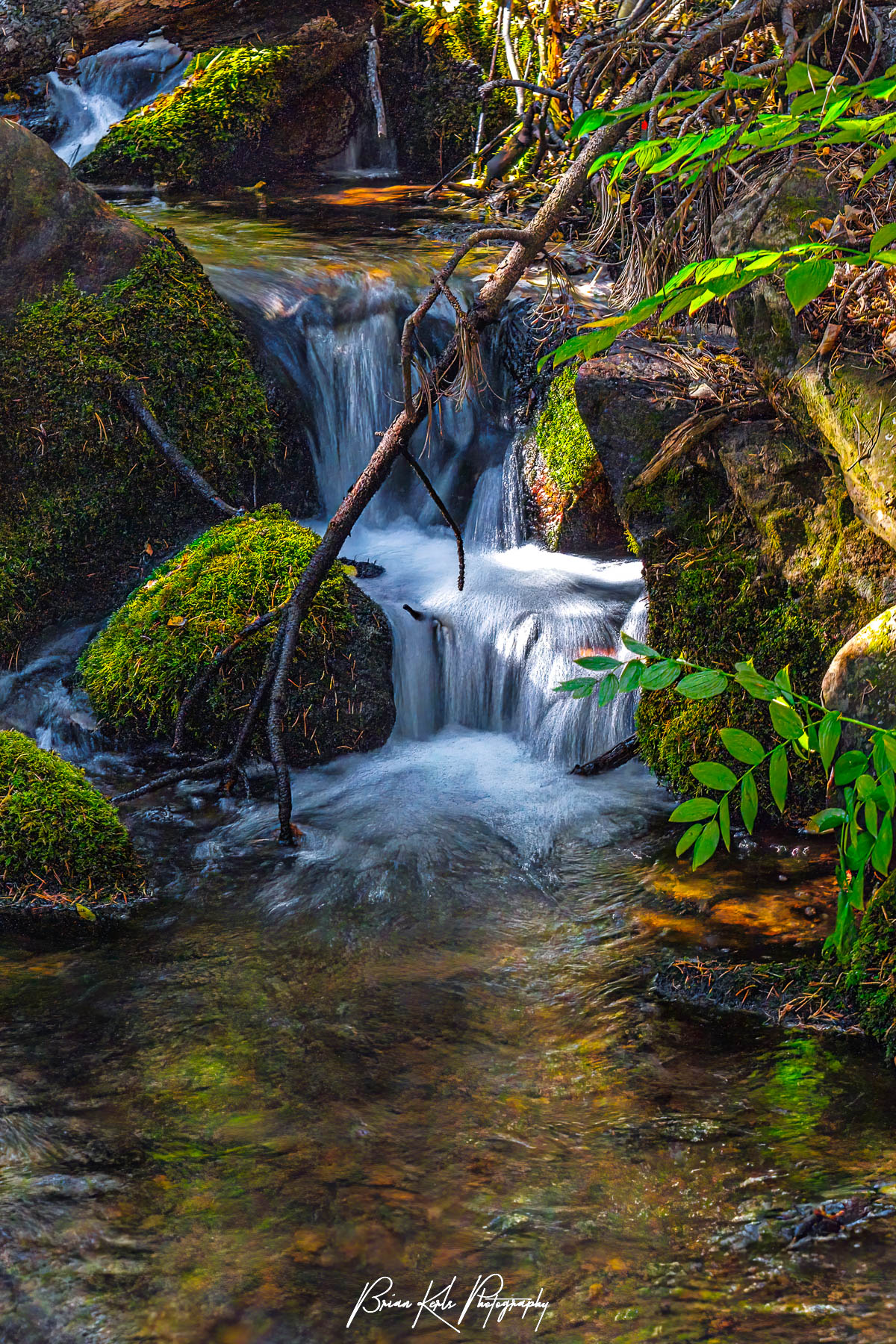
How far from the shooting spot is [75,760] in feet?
18.6

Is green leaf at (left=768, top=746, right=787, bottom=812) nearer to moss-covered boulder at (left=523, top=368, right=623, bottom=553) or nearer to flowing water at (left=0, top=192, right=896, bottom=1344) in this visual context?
flowing water at (left=0, top=192, right=896, bottom=1344)

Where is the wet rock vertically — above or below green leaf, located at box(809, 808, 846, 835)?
below

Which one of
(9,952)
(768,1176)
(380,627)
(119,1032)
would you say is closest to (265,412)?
(380,627)

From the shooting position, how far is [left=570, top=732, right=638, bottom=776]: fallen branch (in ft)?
17.0

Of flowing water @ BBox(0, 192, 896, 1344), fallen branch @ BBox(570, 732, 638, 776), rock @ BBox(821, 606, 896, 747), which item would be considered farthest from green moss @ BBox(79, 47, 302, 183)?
rock @ BBox(821, 606, 896, 747)

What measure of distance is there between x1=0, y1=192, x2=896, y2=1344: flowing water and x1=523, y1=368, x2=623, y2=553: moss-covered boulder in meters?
0.74

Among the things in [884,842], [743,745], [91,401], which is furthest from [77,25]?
[884,842]

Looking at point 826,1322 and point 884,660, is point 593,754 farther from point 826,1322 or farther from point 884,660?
point 826,1322

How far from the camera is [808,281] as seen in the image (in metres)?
1.92

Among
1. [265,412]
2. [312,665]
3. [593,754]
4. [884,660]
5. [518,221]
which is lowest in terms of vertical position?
[593,754]

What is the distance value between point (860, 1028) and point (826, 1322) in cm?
121

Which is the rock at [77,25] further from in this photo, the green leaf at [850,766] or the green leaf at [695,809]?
the green leaf at [850,766]

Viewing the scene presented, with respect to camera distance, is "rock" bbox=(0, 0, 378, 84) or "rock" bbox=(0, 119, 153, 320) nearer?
"rock" bbox=(0, 119, 153, 320)

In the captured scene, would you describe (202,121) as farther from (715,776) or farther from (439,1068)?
(715,776)
